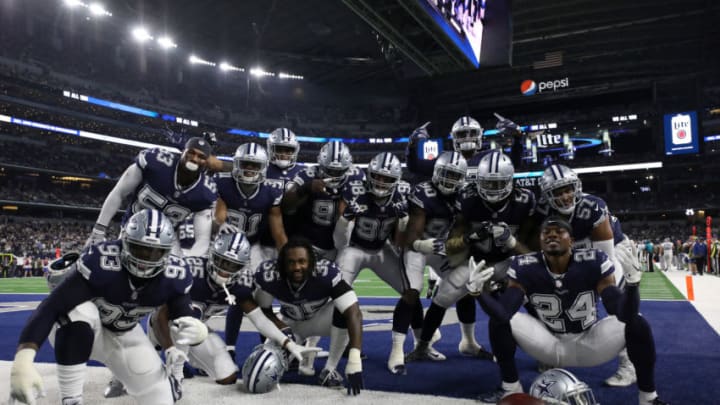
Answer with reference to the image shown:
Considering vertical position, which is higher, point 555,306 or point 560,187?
point 560,187

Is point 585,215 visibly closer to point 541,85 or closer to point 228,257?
point 228,257

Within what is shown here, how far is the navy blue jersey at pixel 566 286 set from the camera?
375cm

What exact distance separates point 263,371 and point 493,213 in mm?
2467

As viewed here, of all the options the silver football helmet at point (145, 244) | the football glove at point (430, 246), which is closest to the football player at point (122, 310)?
the silver football helmet at point (145, 244)

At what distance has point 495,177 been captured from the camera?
4617 millimetres

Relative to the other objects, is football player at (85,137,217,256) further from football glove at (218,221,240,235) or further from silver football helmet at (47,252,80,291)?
silver football helmet at (47,252,80,291)

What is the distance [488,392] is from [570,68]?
38478 millimetres

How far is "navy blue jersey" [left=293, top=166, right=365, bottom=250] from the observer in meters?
5.49

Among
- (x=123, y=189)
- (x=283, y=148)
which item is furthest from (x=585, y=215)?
(x=123, y=189)

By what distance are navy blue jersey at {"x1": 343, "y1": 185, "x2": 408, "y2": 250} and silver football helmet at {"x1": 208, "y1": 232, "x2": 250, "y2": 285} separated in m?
1.39

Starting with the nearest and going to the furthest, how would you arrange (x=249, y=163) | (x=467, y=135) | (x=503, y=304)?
(x=503, y=304) < (x=249, y=163) < (x=467, y=135)

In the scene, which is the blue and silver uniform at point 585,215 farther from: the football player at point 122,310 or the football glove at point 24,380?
the football glove at point 24,380

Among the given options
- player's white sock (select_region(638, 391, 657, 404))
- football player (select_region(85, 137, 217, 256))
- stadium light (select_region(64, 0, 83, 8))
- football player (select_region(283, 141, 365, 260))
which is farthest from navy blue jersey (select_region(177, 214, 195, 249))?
stadium light (select_region(64, 0, 83, 8))

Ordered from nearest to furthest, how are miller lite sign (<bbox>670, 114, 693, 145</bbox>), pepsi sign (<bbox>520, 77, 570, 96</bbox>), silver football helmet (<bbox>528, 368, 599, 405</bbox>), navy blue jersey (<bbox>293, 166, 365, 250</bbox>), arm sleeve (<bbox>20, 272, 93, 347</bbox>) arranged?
1. arm sleeve (<bbox>20, 272, 93, 347</bbox>)
2. silver football helmet (<bbox>528, 368, 599, 405</bbox>)
3. navy blue jersey (<bbox>293, 166, 365, 250</bbox>)
4. miller lite sign (<bbox>670, 114, 693, 145</bbox>)
5. pepsi sign (<bbox>520, 77, 570, 96</bbox>)
